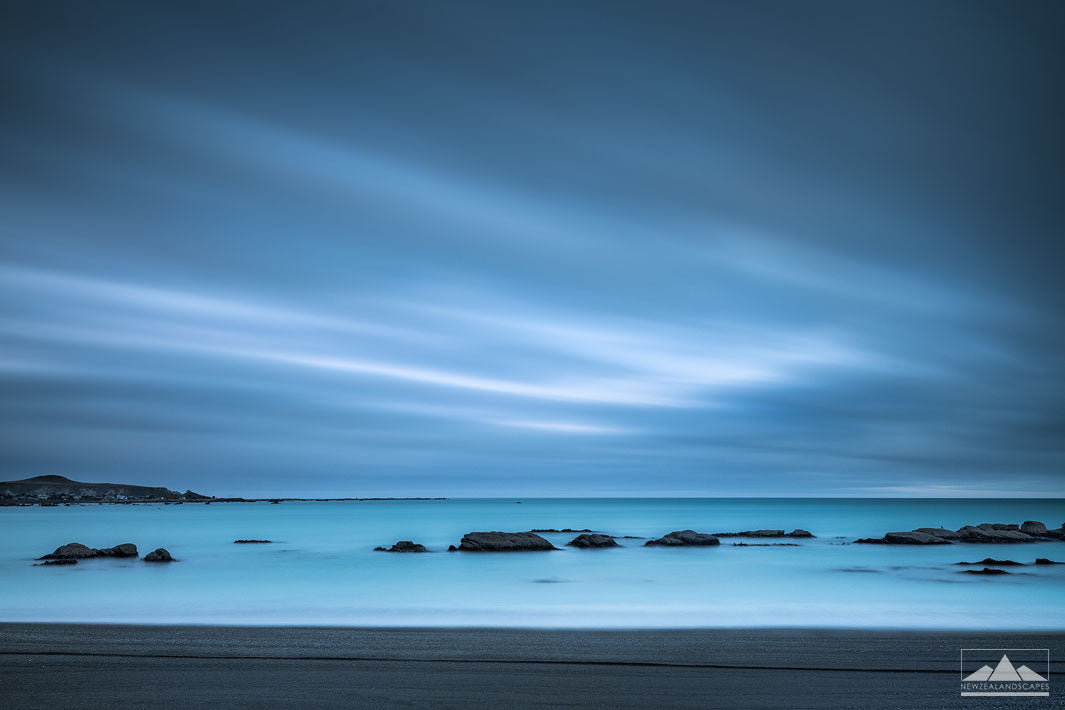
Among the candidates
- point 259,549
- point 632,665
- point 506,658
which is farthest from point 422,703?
point 259,549

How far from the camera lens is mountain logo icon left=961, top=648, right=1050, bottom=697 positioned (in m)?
9.20

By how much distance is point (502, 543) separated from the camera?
43.1 m

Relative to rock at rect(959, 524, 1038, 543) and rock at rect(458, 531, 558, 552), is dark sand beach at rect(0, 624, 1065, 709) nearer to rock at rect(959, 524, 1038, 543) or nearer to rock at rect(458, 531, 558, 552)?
rock at rect(458, 531, 558, 552)

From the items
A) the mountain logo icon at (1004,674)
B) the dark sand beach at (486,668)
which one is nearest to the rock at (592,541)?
the dark sand beach at (486,668)

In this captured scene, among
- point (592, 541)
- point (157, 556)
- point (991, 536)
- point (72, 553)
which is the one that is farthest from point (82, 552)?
point (991, 536)

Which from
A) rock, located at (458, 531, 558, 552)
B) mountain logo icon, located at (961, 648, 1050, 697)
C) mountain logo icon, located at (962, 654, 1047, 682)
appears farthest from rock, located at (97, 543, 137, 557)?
mountain logo icon, located at (962, 654, 1047, 682)

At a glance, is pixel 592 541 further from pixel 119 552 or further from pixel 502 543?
pixel 119 552

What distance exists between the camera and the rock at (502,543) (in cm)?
4272

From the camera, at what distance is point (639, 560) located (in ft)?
124

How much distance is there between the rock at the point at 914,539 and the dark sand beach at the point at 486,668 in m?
36.3

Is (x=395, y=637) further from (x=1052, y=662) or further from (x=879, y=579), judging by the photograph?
(x=879, y=579)

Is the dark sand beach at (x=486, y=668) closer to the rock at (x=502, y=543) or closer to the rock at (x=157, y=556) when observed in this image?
the rock at (x=157, y=556)

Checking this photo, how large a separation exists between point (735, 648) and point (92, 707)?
9.57 metres

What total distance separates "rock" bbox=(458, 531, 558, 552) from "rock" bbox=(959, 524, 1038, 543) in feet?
95.9
